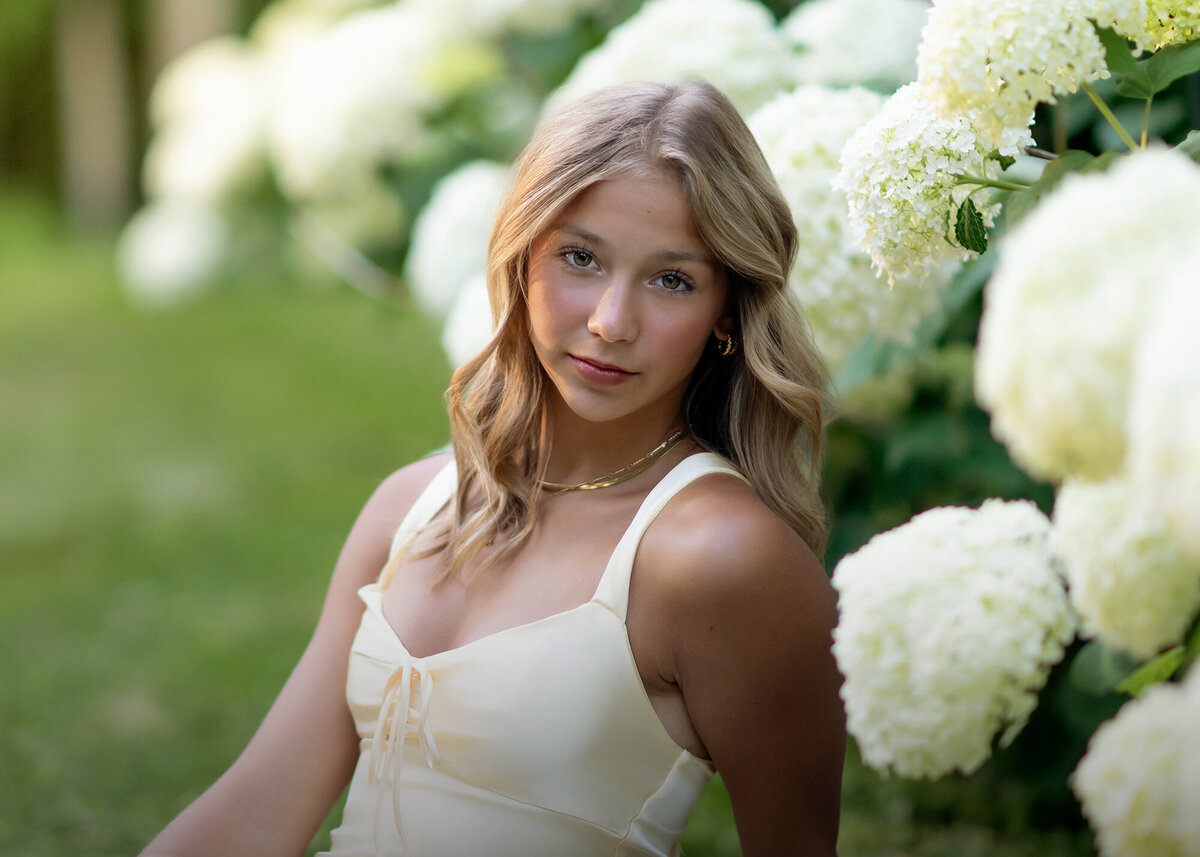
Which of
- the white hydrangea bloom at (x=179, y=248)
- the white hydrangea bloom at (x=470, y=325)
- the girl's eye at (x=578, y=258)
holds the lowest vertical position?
the white hydrangea bloom at (x=179, y=248)

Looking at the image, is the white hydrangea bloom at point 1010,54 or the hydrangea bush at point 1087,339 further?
the white hydrangea bloom at point 1010,54

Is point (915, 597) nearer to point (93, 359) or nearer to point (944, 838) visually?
point (944, 838)

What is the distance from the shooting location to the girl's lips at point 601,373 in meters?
1.55

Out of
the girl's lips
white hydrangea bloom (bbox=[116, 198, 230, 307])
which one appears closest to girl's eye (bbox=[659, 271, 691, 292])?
the girl's lips

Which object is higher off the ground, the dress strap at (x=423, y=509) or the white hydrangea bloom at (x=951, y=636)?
the white hydrangea bloom at (x=951, y=636)

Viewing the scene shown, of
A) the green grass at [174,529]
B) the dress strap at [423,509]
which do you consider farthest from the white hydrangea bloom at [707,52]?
the green grass at [174,529]

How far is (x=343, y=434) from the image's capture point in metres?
6.93

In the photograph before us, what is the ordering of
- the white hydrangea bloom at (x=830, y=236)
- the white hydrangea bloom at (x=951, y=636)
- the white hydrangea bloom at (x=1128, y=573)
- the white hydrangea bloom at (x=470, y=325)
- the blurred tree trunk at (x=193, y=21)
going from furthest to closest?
1. the blurred tree trunk at (x=193, y=21)
2. the white hydrangea bloom at (x=470, y=325)
3. the white hydrangea bloom at (x=830, y=236)
4. the white hydrangea bloom at (x=951, y=636)
5. the white hydrangea bloom at (x=1128, y=573)

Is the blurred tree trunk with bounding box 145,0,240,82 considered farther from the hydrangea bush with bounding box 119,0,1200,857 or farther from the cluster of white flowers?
the cluster of white flowers

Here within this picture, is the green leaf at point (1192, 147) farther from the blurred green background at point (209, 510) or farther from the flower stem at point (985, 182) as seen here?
the blurred green background at point (209, 510)

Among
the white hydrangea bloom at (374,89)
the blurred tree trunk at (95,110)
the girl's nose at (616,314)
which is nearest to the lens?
the girl's nose at (616,314)

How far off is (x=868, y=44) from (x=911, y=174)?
815 millimetres

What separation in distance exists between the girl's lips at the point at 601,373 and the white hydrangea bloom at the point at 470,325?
0.49 metres

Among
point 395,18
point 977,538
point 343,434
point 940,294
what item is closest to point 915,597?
point 977,538
